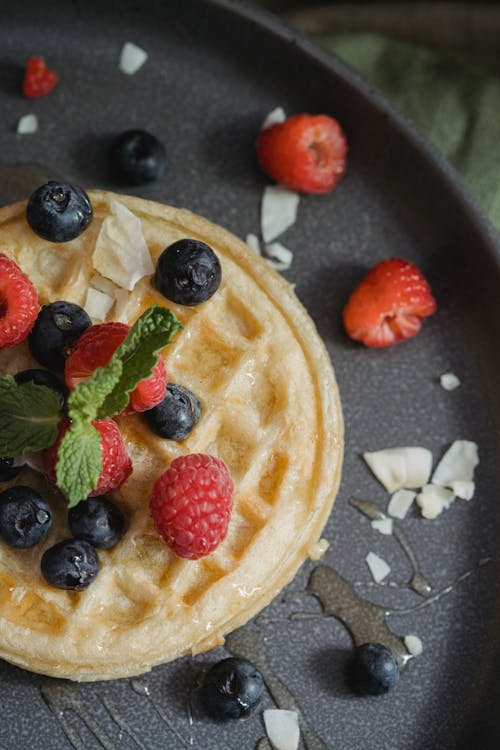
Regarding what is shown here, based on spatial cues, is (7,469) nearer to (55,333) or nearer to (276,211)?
(55,333)

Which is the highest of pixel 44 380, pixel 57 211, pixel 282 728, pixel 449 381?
pixel 57 211

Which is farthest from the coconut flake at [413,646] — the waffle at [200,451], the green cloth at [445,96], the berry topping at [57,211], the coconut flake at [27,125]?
the coconut flake at [27,125]

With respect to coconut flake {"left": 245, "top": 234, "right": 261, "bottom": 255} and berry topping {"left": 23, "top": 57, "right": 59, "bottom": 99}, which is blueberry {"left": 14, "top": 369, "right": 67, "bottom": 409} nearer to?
coconut flake {"left": 245, "top": 234, "right": 261, "bottom": 255}

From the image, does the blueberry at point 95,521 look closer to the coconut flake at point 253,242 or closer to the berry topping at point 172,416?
the berry topping at point 172,416

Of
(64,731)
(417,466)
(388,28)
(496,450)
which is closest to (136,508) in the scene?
(64,731)

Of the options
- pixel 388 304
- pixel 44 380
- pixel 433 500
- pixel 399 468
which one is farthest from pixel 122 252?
pixel 433 500

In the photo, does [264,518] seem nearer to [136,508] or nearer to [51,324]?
[136,508]

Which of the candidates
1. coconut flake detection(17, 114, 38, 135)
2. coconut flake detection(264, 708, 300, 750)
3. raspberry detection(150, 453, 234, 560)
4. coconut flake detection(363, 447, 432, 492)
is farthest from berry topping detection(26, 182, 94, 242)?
coconut flake detection(264, 708, 300, 750)

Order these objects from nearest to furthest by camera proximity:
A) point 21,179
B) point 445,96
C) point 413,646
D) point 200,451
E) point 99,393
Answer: point 99,393
point 200,451
point 413,646
point 21,179
point 445,96
